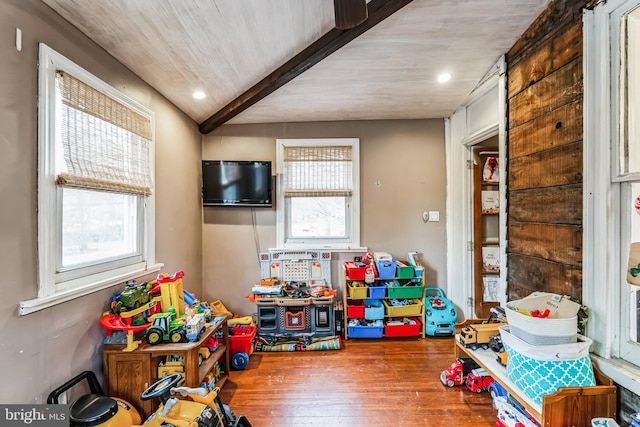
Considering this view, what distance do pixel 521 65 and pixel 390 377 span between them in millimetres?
2661

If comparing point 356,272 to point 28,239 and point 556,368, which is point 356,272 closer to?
point 556,368

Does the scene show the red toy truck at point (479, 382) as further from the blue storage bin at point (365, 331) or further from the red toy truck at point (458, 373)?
the blue storage bin at point (365, 331)

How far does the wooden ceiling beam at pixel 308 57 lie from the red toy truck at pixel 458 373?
103 inches

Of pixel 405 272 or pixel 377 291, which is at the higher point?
pixel 405 272

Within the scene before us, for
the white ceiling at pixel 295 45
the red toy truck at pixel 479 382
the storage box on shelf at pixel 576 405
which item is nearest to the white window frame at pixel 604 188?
the storage box on shelf at pixel 576 405

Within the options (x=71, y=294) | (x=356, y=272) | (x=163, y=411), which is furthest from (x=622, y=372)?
(x=71, y=294)

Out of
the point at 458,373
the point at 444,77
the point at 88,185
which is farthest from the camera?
the point at 444,77

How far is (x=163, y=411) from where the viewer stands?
1.34 metres

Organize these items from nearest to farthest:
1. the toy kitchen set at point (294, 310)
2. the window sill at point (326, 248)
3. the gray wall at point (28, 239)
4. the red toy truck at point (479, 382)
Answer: the gray wall at point (28, 239), the red toy truck at point (479, 382), the toy kitchen set at point (294, 310), the window sill at point (326, 248)

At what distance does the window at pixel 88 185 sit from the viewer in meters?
1.38

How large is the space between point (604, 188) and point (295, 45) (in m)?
2.12

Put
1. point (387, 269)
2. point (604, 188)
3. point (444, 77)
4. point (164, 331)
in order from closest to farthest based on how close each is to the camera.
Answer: point (604, 188), point (164, 331), point (444, 77), point (387, 269)

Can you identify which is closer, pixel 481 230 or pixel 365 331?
pixel 365 331

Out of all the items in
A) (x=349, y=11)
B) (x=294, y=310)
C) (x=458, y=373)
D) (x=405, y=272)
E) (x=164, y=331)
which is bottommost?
(x=458, y=373)
